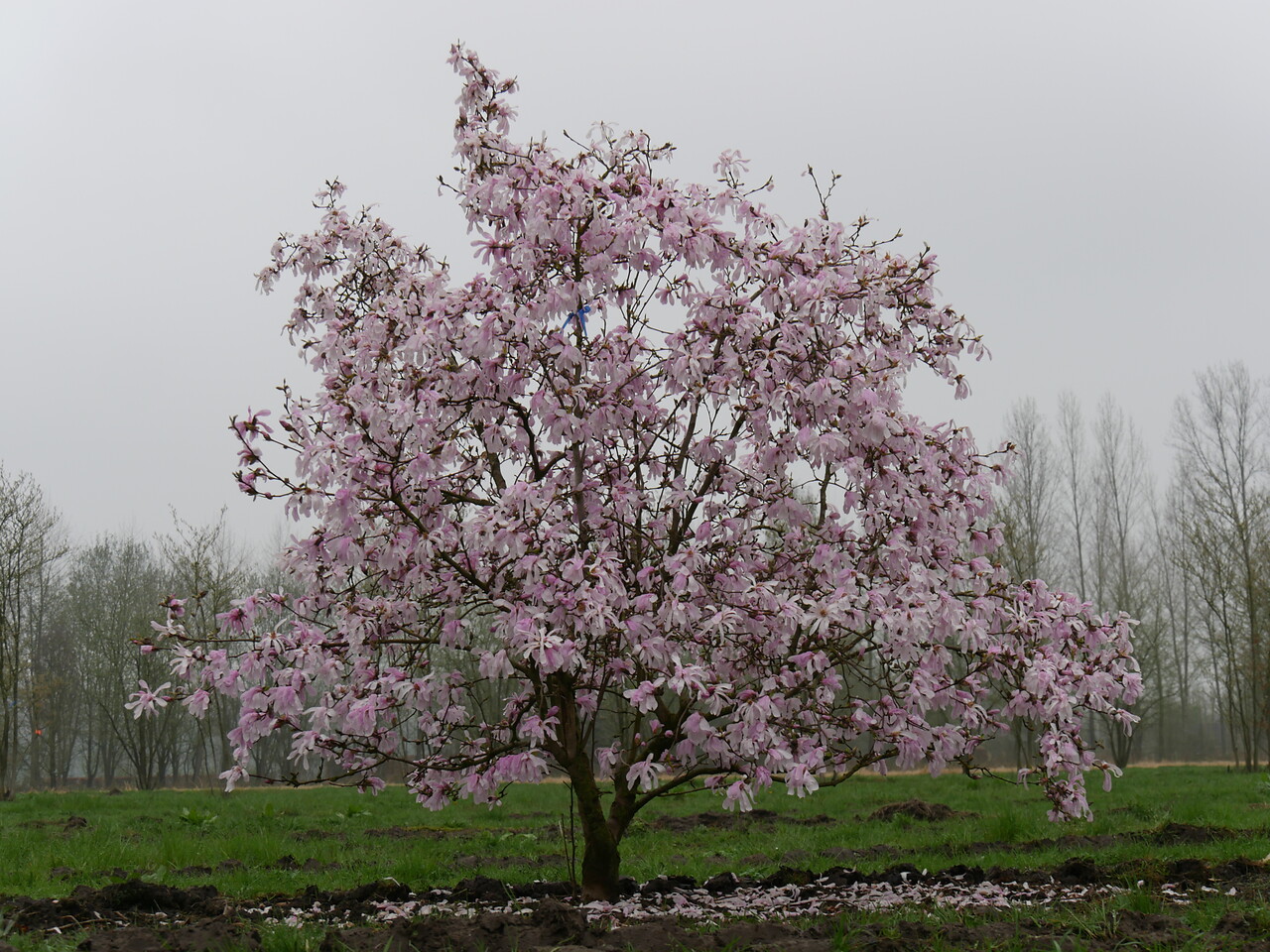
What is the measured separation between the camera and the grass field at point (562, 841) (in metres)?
8.41

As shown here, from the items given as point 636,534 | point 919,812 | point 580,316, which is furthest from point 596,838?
point 919,812

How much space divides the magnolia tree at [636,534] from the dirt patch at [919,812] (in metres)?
7.16

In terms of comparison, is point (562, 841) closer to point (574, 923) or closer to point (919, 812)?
point (919, 812)

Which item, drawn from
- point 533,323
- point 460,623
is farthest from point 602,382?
point 460,623

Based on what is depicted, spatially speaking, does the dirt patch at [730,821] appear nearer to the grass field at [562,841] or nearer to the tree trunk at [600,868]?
the grass field at [562,841]

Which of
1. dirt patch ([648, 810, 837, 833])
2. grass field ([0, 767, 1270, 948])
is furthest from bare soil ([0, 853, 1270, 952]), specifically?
dirt patch ([648, 810, 837, 833])

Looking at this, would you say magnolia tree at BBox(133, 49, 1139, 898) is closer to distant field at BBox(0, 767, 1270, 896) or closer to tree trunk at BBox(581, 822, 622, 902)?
tree trunk at BBox(581, 822, 622, 902)

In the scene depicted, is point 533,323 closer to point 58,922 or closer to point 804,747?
point 804,747

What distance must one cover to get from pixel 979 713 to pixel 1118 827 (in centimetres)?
633

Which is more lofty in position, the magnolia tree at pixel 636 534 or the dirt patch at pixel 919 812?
the magnolia tree at pixel 636 534

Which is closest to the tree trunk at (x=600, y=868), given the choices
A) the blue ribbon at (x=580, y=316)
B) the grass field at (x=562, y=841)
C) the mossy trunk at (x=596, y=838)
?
the mossy trunk at (x=596, y=838)

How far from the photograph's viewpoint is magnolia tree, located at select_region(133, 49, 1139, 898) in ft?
18.4

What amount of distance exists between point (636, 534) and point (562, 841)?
6.20m

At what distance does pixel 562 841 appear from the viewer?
1105 centimetres
